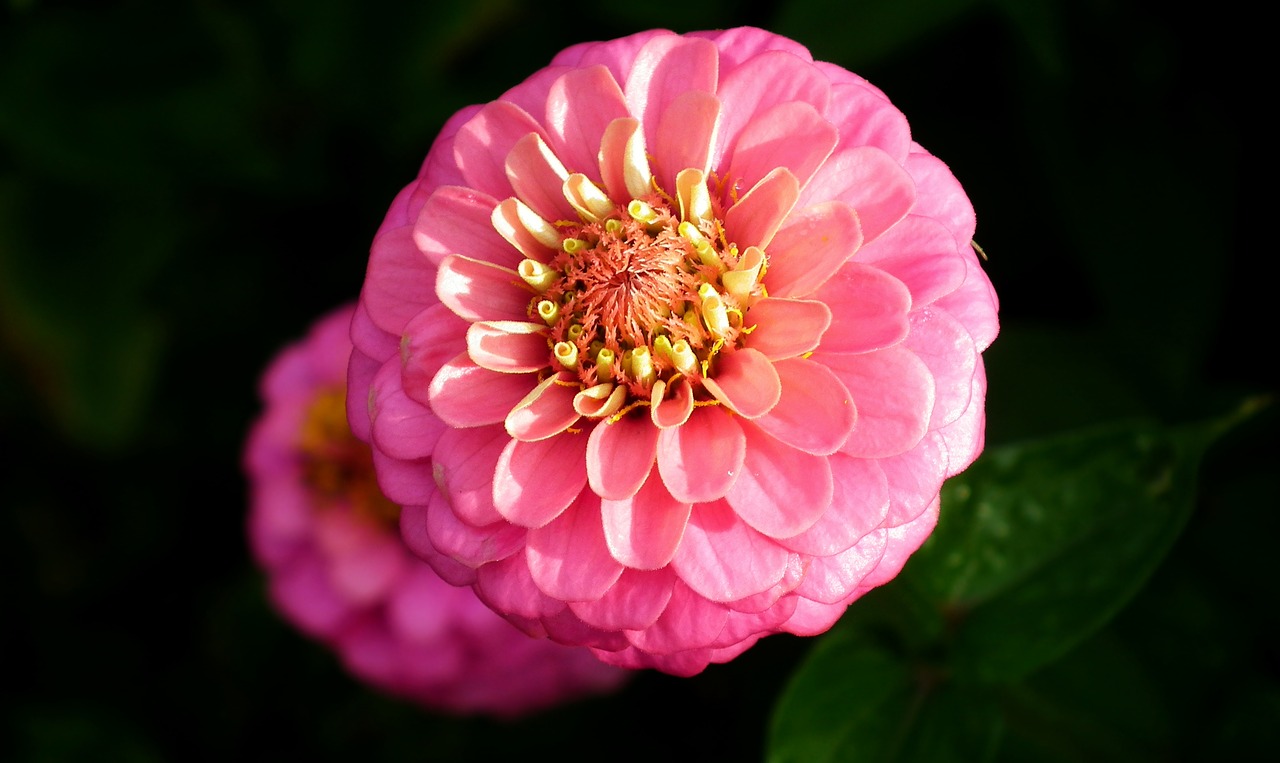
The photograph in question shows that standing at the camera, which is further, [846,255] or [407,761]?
[407,761]

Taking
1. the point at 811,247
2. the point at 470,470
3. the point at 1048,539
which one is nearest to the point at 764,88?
the point at 811,247

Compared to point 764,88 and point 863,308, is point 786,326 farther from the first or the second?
point 764,88

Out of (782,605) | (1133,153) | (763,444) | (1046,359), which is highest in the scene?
(763,444)

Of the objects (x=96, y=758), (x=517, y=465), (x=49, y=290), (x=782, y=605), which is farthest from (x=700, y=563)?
(x=49, y=290)

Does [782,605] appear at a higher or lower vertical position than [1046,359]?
higher

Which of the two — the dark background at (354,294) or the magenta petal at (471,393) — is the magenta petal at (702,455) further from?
the dark background at (354,294)

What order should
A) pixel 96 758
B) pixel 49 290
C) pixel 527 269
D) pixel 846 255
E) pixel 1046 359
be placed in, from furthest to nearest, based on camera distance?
pixel 49 290, pixel 96 758, pixel 1046 359, pixel 527 269, pixel 846 255

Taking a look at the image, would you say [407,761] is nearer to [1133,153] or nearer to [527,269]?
[527,269]
